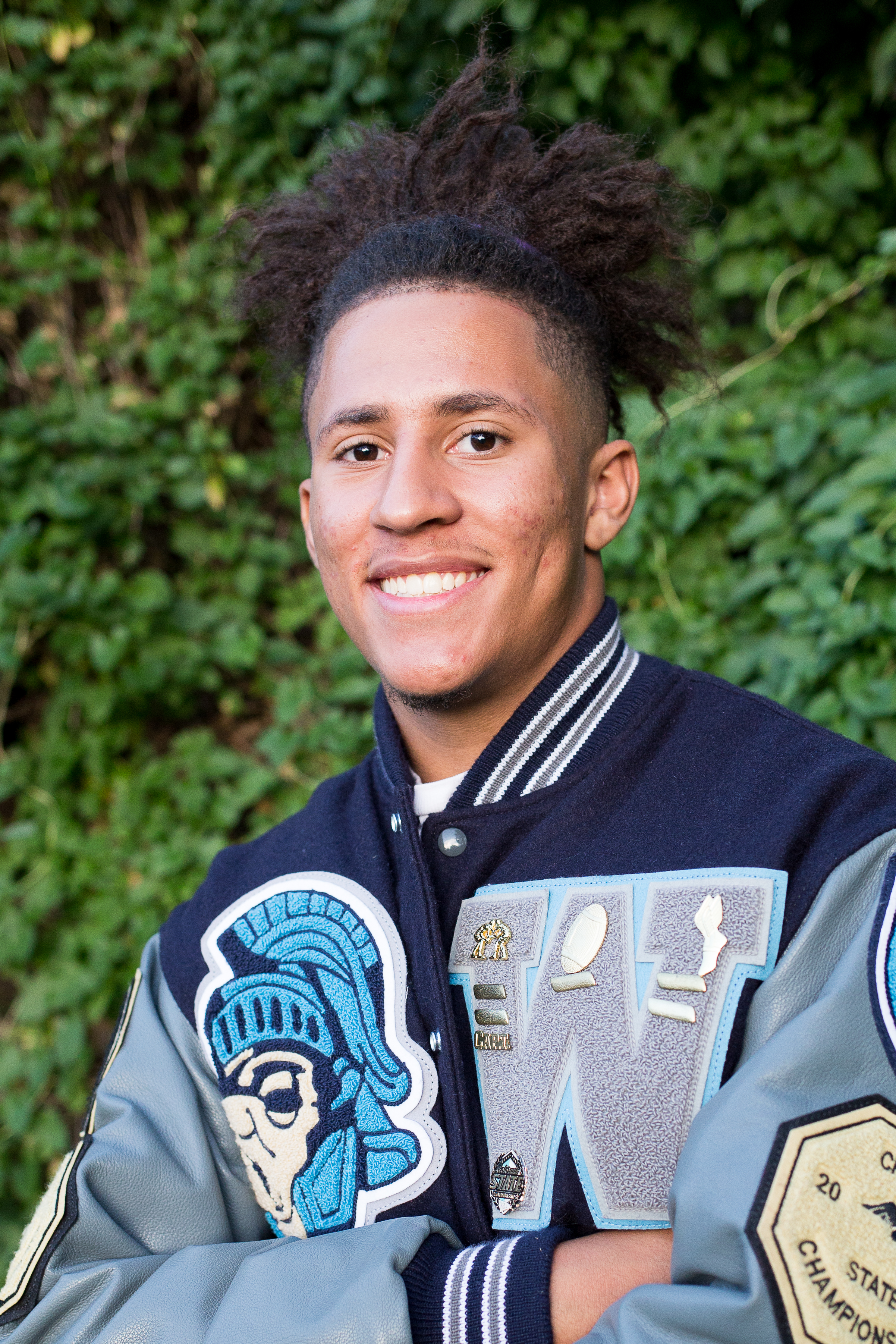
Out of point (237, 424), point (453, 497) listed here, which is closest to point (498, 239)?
point (453, 497)

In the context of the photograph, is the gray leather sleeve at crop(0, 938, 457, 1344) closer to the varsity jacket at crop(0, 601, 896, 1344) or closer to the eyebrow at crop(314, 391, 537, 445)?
the varsity jacket at crop(0, 601, 896, 1344)

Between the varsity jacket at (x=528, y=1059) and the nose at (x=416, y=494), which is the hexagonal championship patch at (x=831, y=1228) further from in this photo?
the nose at (x=416, y=494)

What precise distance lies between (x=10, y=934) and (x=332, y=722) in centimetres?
118

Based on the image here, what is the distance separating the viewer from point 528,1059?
1470mm

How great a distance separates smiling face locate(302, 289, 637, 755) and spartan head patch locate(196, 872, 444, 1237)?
1.22ft

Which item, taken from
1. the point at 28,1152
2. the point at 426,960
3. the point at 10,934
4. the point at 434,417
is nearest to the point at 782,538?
the point at 434,417

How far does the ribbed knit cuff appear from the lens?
1.25 metres

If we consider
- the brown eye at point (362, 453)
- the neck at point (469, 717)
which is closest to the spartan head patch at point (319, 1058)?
the neck at point (469, 717)

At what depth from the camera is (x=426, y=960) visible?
1.54 m

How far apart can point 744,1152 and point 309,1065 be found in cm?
68

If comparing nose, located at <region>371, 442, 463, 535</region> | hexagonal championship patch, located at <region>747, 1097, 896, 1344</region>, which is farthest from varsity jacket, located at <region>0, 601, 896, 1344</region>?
nose, located at <region>371, 442, 463, 535</region>

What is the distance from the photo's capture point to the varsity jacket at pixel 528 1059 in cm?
A: 117

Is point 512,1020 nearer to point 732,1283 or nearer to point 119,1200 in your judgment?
point 732,1283

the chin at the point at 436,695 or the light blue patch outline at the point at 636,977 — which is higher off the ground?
the chin at the point at 436,695
